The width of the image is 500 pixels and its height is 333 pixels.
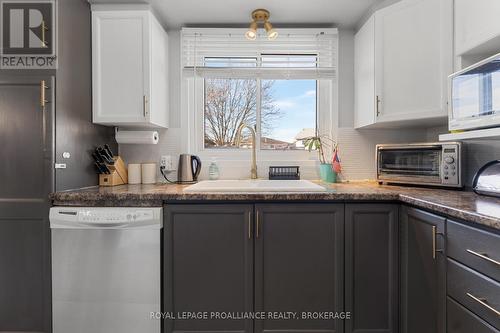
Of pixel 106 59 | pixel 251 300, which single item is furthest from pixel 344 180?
pixel 106 59

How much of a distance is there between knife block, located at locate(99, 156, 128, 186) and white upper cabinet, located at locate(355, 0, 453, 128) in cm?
190

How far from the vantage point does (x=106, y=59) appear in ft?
5.68

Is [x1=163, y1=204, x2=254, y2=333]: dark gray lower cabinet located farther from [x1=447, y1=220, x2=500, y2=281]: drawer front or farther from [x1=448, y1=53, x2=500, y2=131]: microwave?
[x1=448, y1=53, x2=500, y2=131]: microwave

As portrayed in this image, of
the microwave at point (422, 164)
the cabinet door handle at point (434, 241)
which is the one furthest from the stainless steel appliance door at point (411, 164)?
the cabinet door handle at point (434, 241)

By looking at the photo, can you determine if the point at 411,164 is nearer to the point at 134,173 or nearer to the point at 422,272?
the point at 422,272

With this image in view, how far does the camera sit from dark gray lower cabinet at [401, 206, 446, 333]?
1.10 meters

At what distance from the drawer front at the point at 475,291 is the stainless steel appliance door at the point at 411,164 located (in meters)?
0.67

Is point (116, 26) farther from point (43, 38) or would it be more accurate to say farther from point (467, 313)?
point (467, 313)

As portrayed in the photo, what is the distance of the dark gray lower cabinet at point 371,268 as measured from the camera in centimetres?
141

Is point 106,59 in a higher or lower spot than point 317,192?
higher

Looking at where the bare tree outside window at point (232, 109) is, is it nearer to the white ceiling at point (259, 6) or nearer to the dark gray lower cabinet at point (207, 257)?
the white ceiling at point (259, 6)

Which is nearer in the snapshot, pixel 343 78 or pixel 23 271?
pixel 23 271

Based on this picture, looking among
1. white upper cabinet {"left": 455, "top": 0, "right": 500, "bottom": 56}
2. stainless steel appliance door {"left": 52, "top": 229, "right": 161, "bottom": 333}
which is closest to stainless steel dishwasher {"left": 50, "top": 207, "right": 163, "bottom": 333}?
stainless steel appliance door {"left": 52, "top": 229, "right": 161, "bottom": 333}

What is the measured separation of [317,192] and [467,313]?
2.49ft
